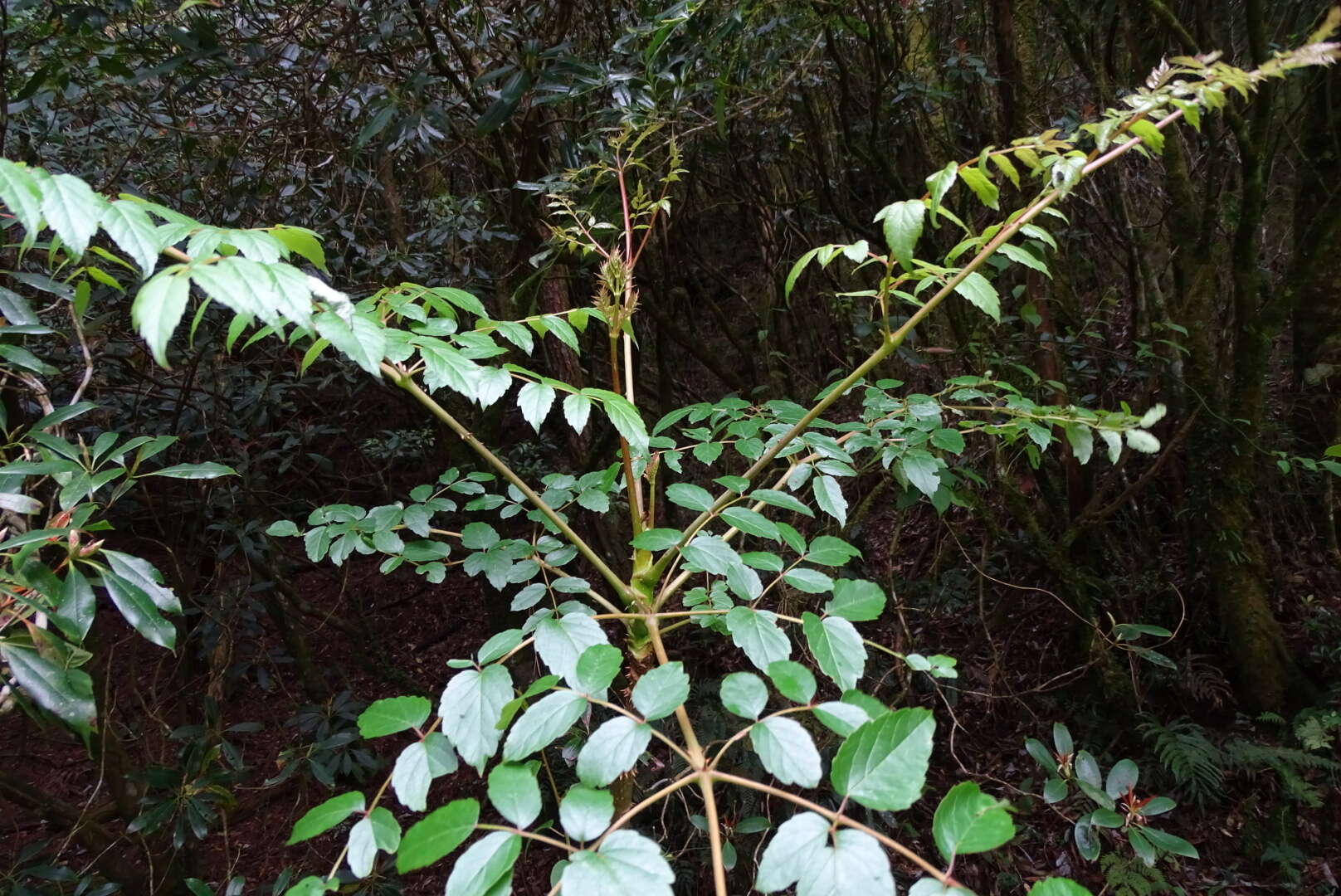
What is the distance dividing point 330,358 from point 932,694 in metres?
3.12

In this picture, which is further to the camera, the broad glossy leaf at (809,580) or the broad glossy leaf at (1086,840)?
the broad glossy leaf at (1086,840)

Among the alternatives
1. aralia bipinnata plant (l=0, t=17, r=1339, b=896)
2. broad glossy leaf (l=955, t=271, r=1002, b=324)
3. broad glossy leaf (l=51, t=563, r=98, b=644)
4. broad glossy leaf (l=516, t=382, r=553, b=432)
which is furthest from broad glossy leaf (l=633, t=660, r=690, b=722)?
A: broad glossy leaf (l=51, t=563, r=98, b=644)

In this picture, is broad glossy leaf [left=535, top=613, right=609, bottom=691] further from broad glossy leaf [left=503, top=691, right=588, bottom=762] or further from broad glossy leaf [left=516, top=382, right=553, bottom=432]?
broad glossy leaf [left=516, top=382, right=553, bottom=432]

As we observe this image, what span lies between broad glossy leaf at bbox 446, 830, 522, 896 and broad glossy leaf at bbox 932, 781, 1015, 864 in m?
0.37

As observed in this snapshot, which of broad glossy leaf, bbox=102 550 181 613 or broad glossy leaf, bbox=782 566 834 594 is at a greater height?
broad glossy leaf, bbox=102 550 181 613

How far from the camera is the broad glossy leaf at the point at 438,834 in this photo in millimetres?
584

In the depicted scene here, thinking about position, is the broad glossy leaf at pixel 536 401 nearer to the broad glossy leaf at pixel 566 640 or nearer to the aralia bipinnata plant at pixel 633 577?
the aralia bipinnata plant at pixel 633 577

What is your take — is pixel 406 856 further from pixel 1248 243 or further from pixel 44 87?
pixel 44 87

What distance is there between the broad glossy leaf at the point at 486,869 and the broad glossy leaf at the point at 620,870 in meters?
0.06

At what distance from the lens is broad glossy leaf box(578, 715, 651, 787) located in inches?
25.3

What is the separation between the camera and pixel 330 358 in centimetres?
313

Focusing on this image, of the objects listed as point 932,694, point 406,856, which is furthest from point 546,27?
point 932,694

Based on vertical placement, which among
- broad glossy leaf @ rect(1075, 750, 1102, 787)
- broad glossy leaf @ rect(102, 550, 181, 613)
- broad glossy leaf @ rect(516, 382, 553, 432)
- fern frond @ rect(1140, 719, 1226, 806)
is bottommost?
fern frond @ rect(1140, 719, 1226, 806)

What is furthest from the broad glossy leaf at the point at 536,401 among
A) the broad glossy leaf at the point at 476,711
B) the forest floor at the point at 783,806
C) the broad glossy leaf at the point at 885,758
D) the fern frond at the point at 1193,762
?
the fern frond at the point at 1193,762
